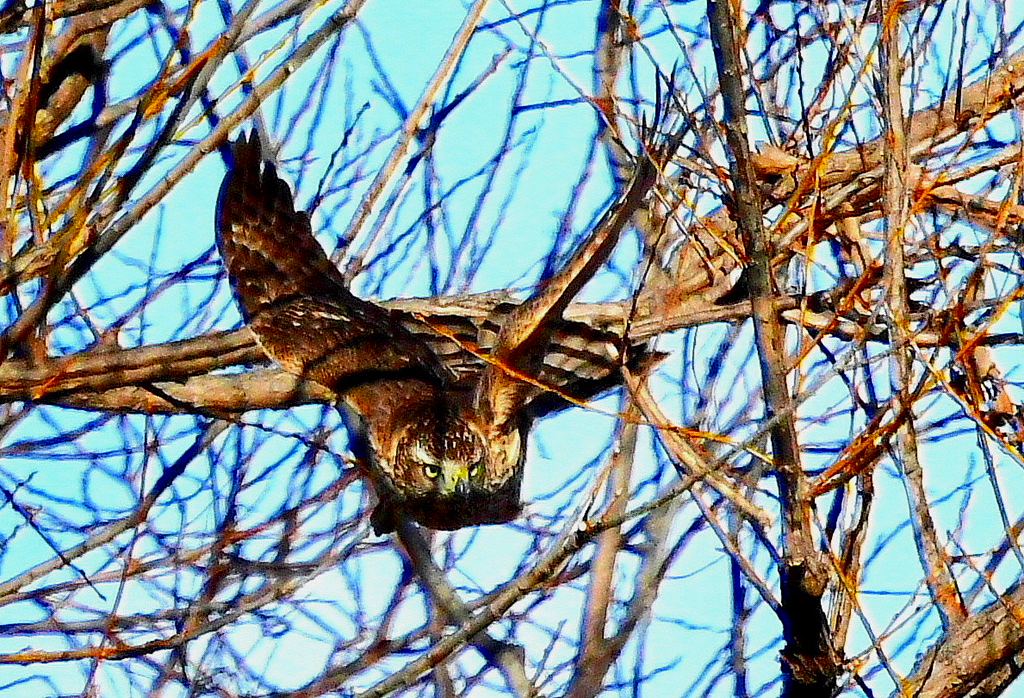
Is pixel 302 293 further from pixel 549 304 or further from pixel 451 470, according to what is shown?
pixel 549 304

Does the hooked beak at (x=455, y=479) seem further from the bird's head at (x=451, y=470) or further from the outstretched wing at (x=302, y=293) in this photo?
the outstretched wing at (x=302, y=293)

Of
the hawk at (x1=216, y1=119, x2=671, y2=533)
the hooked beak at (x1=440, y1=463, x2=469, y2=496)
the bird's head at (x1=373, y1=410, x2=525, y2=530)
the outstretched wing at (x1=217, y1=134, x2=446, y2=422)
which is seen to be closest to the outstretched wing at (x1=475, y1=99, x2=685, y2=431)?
the hawk at (x1=216, y1=119, x2=671, y2=533)

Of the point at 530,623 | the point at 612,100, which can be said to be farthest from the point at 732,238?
the point at 530,623

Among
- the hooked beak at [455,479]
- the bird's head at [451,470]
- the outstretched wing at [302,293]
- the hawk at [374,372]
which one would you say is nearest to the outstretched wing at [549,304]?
the hawk at [374,372]

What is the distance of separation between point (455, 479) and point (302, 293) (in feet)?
3.39

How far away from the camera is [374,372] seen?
A: 5582mm

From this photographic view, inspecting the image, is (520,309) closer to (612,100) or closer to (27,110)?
(612,100)

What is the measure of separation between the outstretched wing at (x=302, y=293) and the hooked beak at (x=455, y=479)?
390mm

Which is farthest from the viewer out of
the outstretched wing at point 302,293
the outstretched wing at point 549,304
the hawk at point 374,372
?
the outstretched wing at point 302,293

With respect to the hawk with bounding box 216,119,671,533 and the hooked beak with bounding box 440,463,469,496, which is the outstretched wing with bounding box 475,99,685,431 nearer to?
the hawk with bounding box 216,119,671,533

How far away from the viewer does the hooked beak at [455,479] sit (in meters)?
5.34

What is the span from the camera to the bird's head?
208 inches

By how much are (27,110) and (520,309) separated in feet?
6.00

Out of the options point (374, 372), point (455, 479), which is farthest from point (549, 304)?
point (374, 372)
